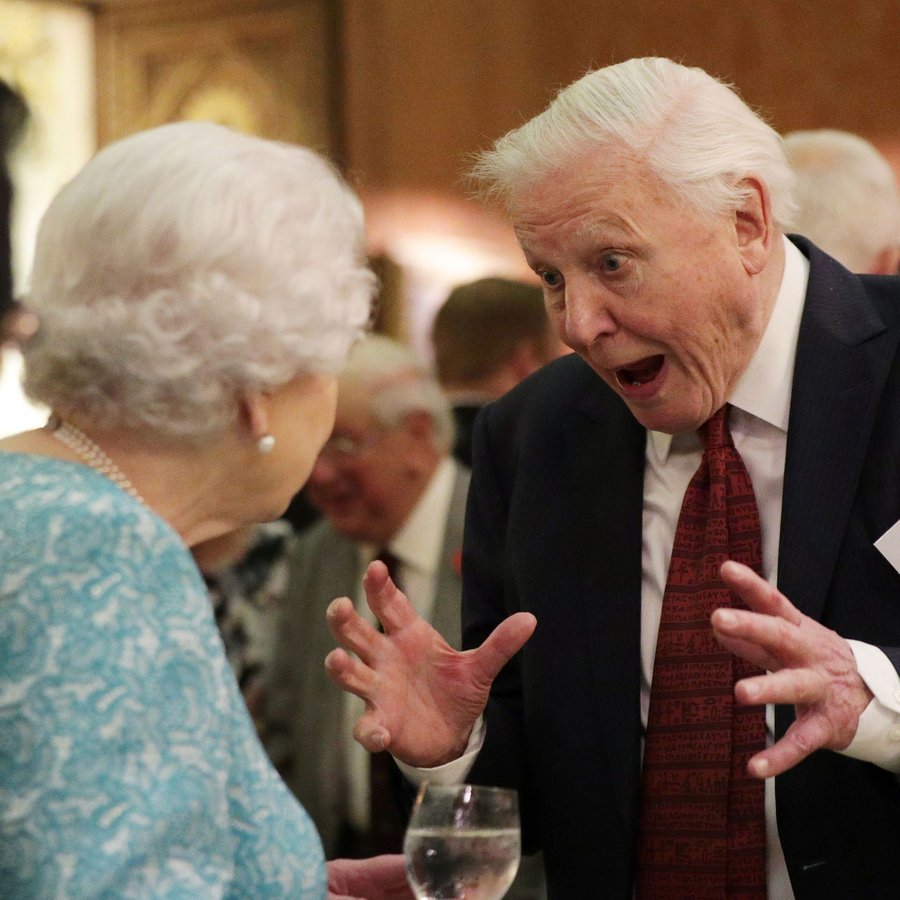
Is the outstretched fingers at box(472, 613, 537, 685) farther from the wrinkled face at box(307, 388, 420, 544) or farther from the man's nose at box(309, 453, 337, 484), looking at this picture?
the man's nose at box(309, 453, 337, 484)

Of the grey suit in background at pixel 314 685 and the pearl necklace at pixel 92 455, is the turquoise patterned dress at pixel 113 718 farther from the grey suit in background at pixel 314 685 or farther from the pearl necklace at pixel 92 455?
the grey suit in background at pixel 314 685

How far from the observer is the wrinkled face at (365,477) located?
13.1 feet

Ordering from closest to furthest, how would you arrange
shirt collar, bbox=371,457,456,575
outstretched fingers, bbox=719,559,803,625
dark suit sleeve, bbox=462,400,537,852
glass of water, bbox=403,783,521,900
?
1. glass of water, bbox=403,783,521,900
2. outstretched fingers, bbox=719,559,803,625
3. dark suit sleeve, bbox=462,400,537,852
4. shirt collar, bbox=371,457,456,575

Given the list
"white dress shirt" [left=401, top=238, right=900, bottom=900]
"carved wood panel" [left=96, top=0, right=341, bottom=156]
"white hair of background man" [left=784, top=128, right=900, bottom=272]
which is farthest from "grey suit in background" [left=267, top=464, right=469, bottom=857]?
"carved wood panel" [left=96, top=0, right=341, bottom=156]

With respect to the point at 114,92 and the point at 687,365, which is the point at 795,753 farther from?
the point at 114,92

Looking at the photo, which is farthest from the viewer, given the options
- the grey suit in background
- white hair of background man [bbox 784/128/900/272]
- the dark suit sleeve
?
the grey suit in background

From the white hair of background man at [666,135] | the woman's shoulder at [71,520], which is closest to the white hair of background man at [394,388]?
the white hair of background man at [666,135]

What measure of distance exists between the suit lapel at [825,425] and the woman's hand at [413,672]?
40 cm

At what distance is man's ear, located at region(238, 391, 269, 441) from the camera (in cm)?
165

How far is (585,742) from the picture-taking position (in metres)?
2.12

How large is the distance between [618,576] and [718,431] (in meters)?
0.27

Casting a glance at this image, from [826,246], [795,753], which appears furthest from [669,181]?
[826,246]

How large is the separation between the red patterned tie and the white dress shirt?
24 millimetres

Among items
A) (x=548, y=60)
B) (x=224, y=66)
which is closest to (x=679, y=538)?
(x=548, y=60)
